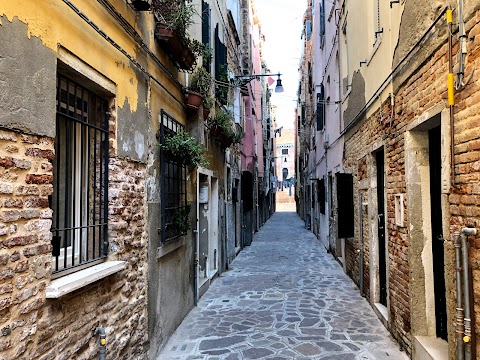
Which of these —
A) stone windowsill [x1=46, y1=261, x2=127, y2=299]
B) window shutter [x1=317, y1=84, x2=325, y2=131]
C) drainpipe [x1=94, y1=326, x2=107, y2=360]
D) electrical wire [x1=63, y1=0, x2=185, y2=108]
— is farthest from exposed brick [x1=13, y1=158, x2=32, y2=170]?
window shutter [x1=317, y1=84, x2=325, y2=131]

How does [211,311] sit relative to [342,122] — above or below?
below

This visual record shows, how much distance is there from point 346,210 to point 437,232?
4.07m

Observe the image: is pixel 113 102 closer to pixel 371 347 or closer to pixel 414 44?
pixel 414 44

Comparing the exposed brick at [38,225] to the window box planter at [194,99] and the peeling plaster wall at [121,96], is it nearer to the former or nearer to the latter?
the peeling plaster wall at [121,96]

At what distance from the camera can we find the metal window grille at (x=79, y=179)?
2947 millimetres

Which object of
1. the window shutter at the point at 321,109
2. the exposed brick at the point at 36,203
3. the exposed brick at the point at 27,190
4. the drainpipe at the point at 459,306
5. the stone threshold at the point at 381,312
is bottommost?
the stone threshold at the point at 381,312

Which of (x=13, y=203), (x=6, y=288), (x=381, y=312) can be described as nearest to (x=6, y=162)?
(x=13, y=203)

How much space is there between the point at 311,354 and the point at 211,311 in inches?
87.4

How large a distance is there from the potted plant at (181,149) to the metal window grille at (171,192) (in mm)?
59

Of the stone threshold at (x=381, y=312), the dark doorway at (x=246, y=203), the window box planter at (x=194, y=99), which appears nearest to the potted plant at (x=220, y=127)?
the window box planter at (x=194, y=99)

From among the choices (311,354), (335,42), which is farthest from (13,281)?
(335,42)

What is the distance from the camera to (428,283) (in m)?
4.17

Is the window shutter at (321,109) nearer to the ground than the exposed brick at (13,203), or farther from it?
farther from it

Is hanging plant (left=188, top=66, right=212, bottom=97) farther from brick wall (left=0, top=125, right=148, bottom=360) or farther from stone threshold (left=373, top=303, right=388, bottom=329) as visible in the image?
stone threshold (left=373, top=303, right=388, bottom=329)
